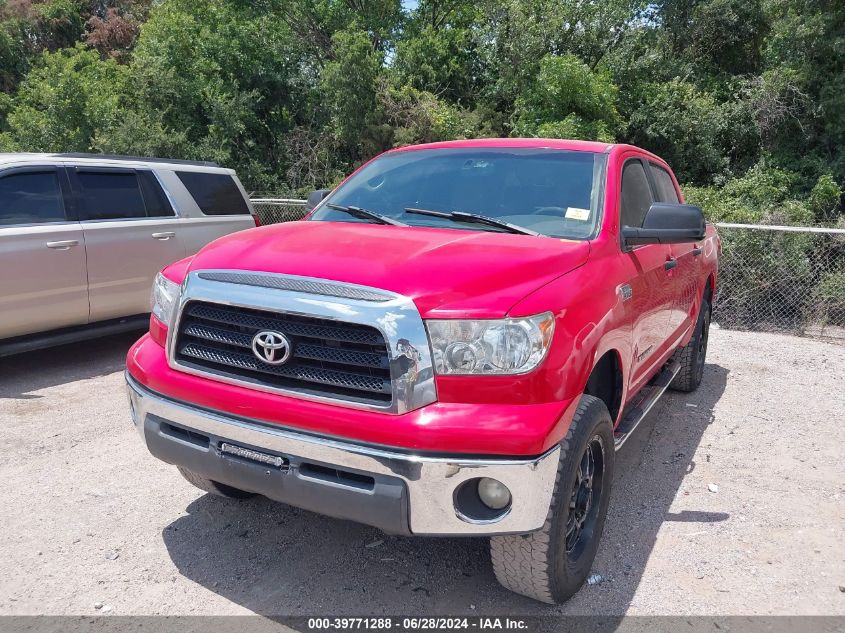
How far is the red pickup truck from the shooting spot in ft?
8.10

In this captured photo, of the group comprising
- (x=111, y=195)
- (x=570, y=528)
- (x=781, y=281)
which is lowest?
(x=781, y=281)

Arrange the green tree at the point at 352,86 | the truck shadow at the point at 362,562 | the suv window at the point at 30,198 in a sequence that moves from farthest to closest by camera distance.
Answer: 1. the green tree at the point at 352,86
2. the suv window at the point at 30,198
3. the truck shadow at the point at 362,562

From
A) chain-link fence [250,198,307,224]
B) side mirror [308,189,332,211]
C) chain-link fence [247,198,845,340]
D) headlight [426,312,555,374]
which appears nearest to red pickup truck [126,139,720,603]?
headlight [426,312,555,374]

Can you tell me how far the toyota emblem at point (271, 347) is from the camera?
2.64 m

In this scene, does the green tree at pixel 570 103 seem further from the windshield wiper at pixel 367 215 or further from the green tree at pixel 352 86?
the windshield wiper at pixel 367 215

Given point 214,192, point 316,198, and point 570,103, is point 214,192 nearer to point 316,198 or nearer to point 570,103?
point 316,198

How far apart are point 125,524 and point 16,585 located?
0.61 meters

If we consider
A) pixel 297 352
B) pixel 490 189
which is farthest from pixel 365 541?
pixel 490 189

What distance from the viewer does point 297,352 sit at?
2.65m

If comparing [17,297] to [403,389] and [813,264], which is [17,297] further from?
[813,264]

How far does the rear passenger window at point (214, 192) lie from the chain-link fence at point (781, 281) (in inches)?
245

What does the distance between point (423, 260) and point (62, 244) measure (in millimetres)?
4524

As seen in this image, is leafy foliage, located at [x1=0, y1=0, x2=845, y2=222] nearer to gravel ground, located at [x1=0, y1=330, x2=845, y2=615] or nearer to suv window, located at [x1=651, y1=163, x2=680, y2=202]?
suv window, located at [x1=651, y1=163, x2=680, y2=202]

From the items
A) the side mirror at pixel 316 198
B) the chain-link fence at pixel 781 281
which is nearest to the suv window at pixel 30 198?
the side mirror at pixel 316 198
